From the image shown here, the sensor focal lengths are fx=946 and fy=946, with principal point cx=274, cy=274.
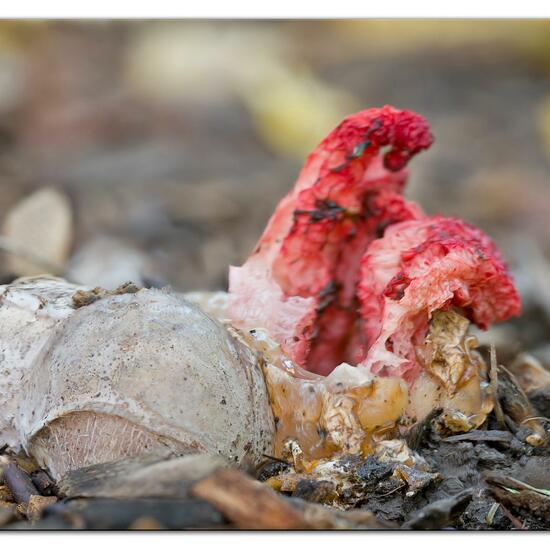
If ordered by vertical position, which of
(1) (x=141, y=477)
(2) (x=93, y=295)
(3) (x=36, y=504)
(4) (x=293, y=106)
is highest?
(4) (x=293, y=106)

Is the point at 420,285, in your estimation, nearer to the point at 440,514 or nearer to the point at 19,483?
the point at 440,514

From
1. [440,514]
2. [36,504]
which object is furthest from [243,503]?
[36,504]

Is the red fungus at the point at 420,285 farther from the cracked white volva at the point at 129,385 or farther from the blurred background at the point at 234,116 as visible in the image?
the blurred background at the point at 234,116

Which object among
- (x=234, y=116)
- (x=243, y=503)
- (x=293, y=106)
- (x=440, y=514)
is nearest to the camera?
(x=243, y=503)

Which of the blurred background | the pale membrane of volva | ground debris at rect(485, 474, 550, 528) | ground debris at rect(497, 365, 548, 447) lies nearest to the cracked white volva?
the pale membrane of volva

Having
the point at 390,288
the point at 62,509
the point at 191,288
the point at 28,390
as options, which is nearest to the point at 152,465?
the point at 62,509

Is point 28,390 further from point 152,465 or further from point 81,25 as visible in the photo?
point 81,25

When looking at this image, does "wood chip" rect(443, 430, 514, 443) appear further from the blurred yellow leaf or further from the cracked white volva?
the blurred yellow leaf
